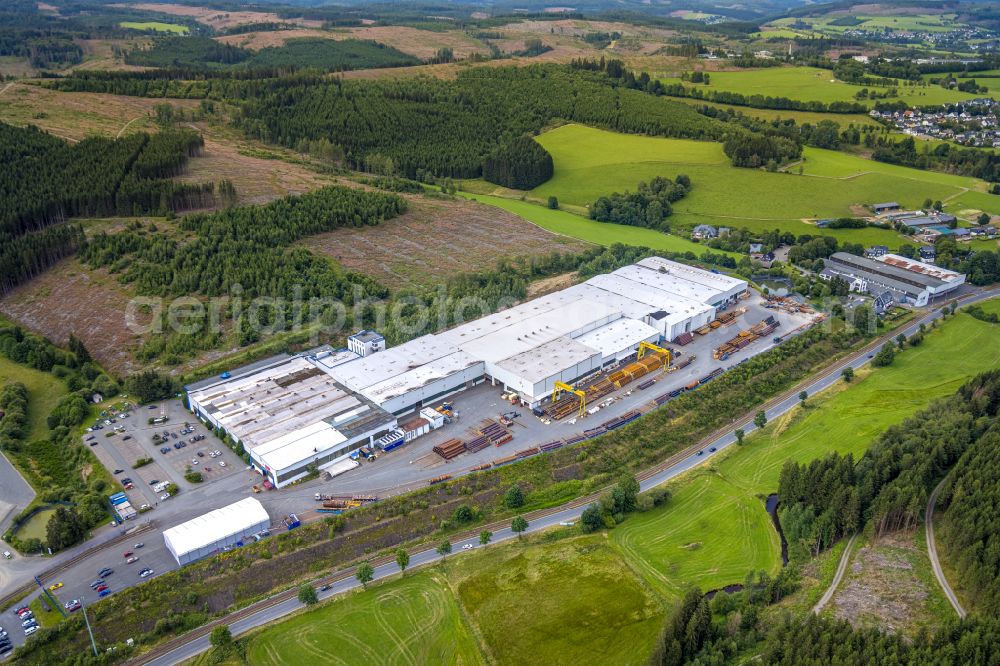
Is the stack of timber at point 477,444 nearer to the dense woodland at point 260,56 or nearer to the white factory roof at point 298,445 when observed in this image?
the white factory roof at point 298,445

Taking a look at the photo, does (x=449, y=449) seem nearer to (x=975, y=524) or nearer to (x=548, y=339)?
(x=548, y=339)

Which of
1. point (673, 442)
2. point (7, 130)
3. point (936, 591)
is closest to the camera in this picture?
point (936, 591)

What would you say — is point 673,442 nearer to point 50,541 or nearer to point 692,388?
point 692,388

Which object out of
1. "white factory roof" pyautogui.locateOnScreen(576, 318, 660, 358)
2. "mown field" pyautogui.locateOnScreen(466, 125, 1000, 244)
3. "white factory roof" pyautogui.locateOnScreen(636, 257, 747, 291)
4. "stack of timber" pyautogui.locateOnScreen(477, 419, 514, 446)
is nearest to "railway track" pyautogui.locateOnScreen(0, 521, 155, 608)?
"stack of timber" pyautogui.locateOnScreen(477, 419, 514, 446)

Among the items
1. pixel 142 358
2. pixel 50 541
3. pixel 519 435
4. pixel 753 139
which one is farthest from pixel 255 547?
pixel 753 139

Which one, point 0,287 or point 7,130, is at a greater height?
point 7,130
